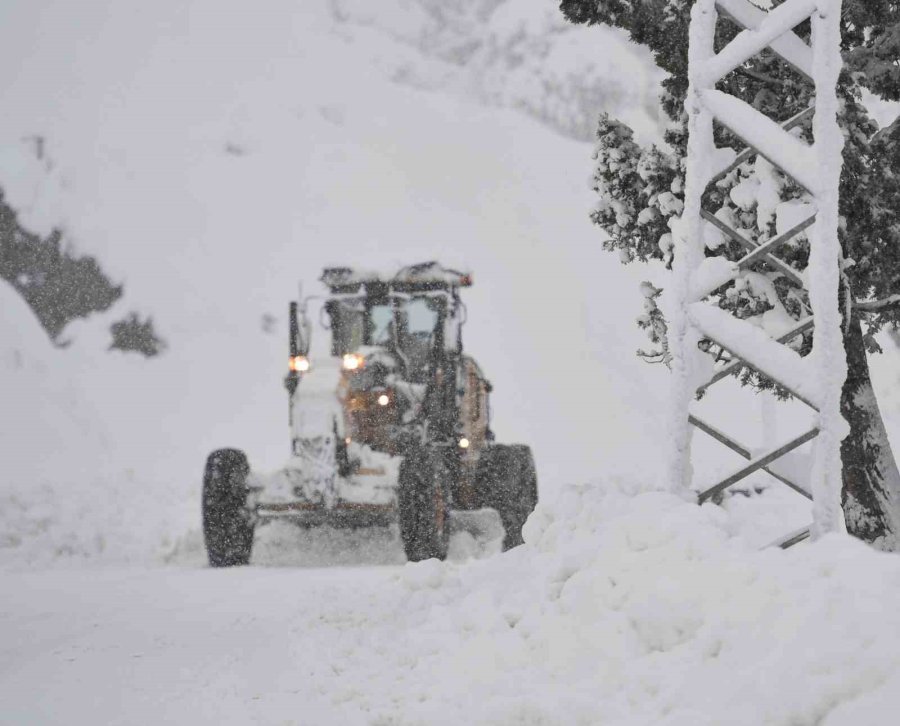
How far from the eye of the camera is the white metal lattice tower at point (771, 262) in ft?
12.3

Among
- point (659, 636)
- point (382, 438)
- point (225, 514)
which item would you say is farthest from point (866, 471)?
point (225, 514)

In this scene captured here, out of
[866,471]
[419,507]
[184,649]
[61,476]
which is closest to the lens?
[184,649]

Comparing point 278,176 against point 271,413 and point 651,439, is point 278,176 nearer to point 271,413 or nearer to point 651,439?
point 271,413

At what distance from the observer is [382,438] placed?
36.0ft

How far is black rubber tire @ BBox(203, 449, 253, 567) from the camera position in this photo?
9.99 meters

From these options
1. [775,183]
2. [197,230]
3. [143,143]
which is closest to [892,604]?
[775,183]

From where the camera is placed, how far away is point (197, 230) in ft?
118

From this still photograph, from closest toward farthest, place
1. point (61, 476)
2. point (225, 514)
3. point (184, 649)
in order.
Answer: point (184, 649)
point (225, 514)
point (61, 476)

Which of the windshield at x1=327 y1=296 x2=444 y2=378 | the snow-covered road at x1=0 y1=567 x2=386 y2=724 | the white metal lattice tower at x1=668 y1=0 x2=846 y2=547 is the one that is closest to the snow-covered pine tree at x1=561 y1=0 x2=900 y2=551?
the white metal lattice tower at x1=668 y1=0 x2=846 y2=547

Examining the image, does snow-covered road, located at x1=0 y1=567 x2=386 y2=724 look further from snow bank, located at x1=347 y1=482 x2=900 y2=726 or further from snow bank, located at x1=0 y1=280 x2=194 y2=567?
snow bank, located at x1=0 y1=280 x2=194 y2=567

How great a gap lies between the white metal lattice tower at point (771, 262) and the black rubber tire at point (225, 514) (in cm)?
680

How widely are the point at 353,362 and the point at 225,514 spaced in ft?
6.74

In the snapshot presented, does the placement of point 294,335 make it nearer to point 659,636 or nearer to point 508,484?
point 508,484

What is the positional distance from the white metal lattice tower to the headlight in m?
7.04
